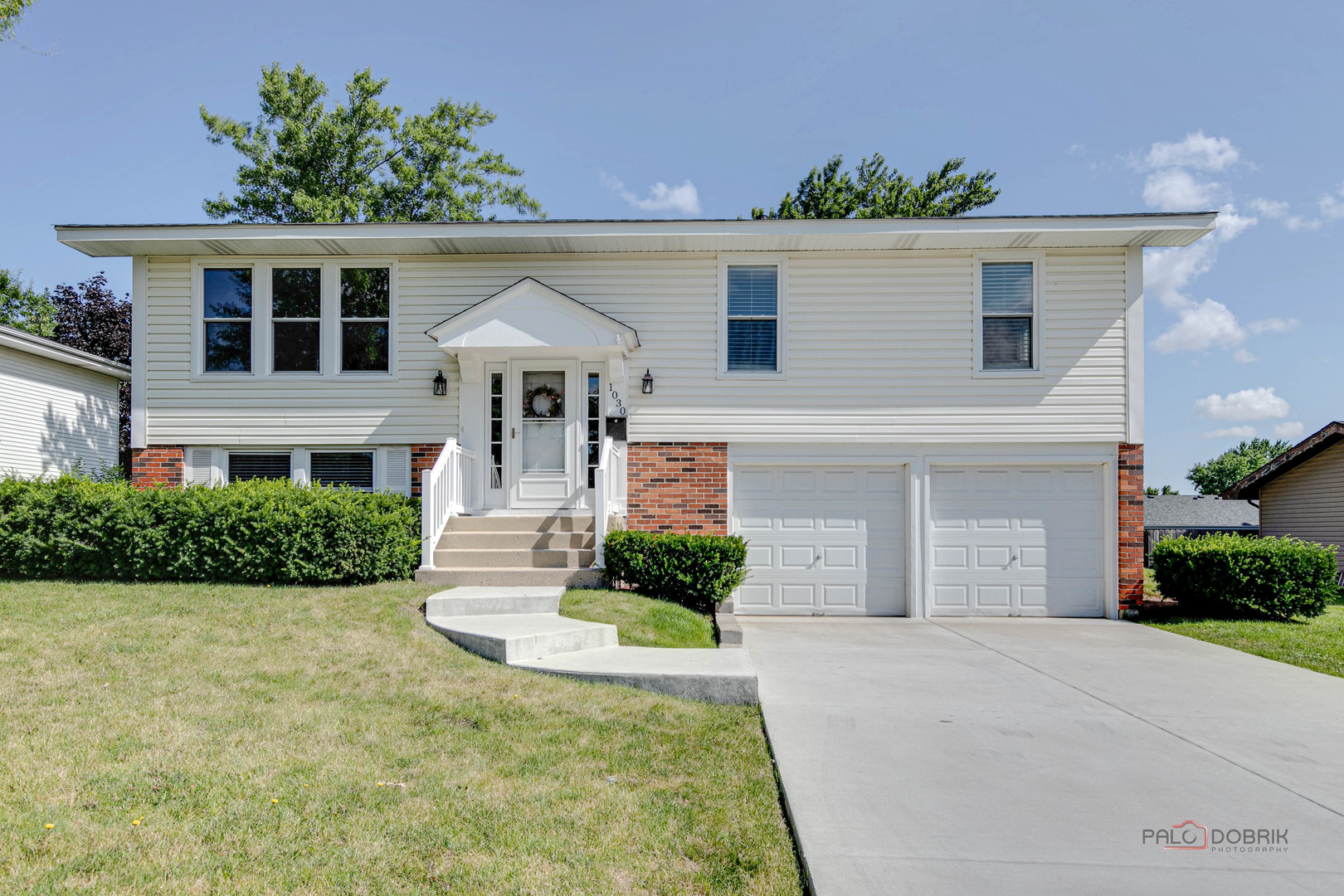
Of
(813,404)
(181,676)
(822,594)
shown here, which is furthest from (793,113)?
(181,676)

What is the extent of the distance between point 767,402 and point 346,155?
57.4 feet

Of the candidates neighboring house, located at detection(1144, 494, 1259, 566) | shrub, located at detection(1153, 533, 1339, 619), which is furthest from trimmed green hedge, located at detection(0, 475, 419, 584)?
neighboring house, located at detection(1144, 494, 1259, 566)

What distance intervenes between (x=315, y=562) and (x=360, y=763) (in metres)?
4.59

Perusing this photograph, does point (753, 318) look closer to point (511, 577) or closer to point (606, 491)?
point (606, 491)

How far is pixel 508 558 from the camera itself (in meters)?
8.39

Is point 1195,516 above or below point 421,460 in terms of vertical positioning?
below

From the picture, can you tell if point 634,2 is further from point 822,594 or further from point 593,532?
point 822,594

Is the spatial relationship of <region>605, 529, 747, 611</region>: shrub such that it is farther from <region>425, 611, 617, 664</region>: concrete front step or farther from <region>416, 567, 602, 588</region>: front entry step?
<region>425, 611, 617, 664</region>: concrete front step

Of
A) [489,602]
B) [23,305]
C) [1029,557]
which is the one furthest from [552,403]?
[23,305]

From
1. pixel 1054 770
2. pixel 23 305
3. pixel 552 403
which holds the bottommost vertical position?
pixel 1054 770

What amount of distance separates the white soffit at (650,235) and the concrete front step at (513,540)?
12.8 ft

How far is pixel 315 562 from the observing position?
24.9ft

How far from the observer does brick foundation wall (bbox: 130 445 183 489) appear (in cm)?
970

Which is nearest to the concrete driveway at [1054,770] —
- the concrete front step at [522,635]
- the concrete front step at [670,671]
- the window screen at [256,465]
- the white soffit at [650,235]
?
the concrete front step at [670,671]
